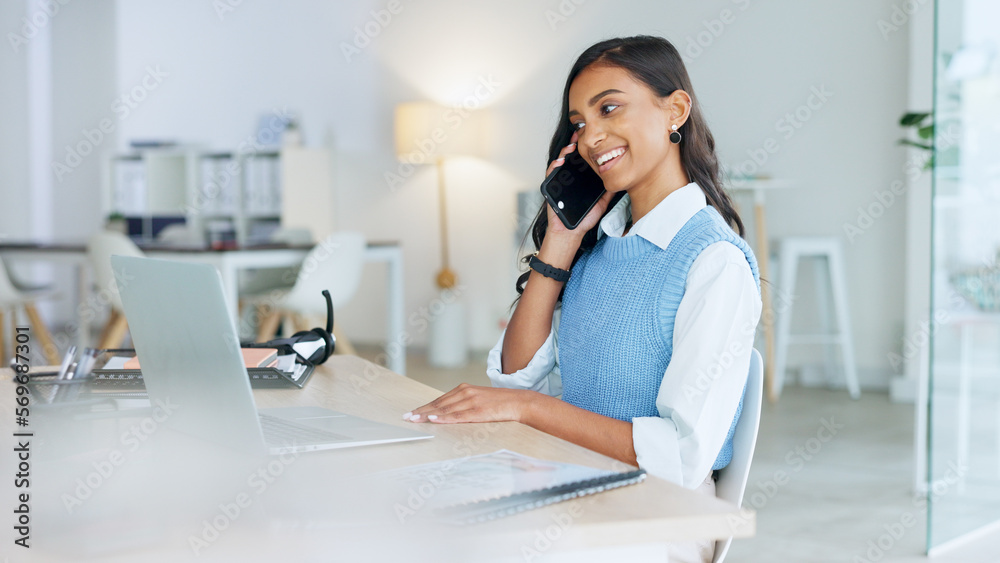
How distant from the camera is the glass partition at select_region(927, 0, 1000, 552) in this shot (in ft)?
8.14

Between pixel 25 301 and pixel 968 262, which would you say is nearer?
pixel 968 262

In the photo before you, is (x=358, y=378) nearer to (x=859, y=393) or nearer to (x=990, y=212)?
(x=990, y=212)

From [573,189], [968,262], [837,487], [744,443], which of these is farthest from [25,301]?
[744,443]

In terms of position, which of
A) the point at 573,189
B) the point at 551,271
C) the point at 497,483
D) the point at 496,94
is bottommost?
the point at 497,483

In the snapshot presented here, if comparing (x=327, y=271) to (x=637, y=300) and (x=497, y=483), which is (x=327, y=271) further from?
(x=497, y=483)

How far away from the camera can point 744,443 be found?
1.13 meters

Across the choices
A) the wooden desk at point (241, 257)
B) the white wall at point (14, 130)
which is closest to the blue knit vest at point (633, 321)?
the wooden desk at point (241, 257)

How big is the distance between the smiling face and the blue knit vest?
98 mm

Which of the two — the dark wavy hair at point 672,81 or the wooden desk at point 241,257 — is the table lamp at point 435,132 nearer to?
the wooden desk at point 241,257


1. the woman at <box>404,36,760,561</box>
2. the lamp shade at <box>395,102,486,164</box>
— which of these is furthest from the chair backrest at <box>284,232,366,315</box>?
the woman at <box>404,36,760,561</box>

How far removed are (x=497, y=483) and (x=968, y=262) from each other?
7.20 ft

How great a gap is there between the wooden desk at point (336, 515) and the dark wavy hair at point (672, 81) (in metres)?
0.54

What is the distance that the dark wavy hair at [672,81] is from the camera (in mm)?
1281

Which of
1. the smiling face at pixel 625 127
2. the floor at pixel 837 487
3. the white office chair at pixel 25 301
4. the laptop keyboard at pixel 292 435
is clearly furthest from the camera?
the white office chair at pixel 25 301
